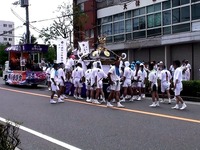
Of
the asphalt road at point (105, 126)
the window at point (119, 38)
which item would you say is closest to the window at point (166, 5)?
the window at point (119, 38)

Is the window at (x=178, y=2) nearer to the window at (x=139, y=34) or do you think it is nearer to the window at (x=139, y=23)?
the window at (x=139, y=23)

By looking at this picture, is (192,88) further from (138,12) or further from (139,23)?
(138,12)

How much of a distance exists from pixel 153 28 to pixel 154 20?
27.5 inches

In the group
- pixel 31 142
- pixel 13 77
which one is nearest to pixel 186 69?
pixel 13 77

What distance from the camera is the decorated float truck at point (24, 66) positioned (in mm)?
24703

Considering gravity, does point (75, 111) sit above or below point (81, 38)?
below

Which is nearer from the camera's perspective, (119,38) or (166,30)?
(166,30)

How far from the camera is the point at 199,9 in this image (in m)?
27.2

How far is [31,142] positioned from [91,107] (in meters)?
6.08

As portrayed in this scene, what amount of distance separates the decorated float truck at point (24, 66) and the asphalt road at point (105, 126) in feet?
30.8

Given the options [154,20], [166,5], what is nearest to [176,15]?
[166,5]

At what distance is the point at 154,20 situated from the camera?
31984 millimetres

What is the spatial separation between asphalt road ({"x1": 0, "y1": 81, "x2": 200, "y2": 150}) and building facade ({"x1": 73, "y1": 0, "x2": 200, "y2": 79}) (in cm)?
1446

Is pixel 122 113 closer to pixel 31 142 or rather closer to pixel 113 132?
pixel 113 132
